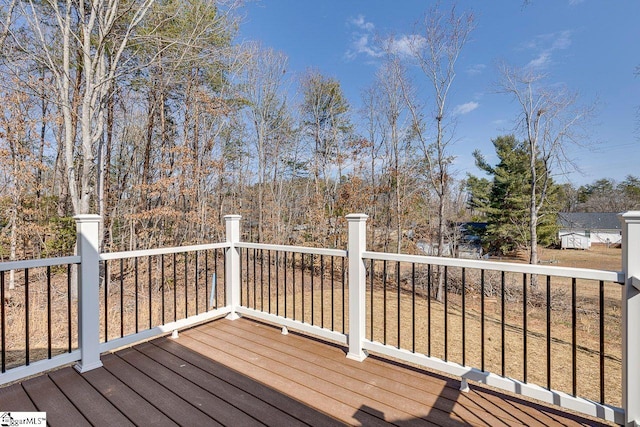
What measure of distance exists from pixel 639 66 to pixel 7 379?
10.8 metres

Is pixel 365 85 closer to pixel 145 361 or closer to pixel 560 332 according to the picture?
pixel 560 332

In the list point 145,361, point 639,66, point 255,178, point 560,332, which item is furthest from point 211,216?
point 639,66

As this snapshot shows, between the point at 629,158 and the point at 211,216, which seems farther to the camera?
the point at 629,158

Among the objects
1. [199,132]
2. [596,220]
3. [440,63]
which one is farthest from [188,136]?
[596,220]

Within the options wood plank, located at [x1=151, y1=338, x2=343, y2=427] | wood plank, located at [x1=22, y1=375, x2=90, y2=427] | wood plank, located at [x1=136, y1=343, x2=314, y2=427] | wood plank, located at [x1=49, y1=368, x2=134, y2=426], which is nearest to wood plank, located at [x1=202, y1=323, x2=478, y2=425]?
wood plank, located at [x1=151, y1=338, x2=343, y2=427]

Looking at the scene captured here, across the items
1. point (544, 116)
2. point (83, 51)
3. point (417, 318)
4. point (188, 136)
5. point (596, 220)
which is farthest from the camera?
point (596, 220)

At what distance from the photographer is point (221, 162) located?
807 centimetres

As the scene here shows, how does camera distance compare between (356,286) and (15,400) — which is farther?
(356,286)

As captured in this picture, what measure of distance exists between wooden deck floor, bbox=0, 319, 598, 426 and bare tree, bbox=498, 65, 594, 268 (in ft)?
32.6

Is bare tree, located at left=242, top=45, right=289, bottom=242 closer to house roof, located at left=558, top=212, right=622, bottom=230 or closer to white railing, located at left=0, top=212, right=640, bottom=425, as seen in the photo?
white railing, located at left=0, top=212, right=640, bottom=425

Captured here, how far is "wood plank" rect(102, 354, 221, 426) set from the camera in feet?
5.31

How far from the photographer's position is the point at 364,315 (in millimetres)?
2387

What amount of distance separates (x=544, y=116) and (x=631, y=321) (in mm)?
10583

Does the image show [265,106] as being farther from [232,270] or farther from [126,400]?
[126,400]
